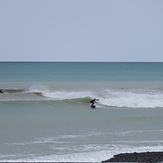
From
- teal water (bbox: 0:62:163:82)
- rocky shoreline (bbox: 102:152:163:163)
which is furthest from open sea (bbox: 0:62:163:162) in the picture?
teal water (bbox: 0:62:163:82)

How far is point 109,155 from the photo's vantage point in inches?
502

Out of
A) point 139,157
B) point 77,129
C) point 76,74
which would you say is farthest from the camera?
point 76,74

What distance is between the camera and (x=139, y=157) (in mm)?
12148

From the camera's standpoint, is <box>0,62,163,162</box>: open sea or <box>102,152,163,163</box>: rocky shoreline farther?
<box>0,62,163,162</box>: open sea

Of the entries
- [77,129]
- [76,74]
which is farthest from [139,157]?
[76,74]

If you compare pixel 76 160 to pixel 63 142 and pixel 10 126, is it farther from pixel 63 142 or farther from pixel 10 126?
pixel 10 126

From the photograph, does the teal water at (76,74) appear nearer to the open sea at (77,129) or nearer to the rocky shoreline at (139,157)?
the open sea at (77,129)

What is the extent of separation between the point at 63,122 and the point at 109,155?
6219 mm

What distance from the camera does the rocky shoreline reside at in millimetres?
11822

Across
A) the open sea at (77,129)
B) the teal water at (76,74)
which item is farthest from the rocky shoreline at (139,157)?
the teal water at (76,74)

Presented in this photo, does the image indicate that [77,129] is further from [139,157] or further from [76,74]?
[76,74]

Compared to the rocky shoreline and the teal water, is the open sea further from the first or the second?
the teal water

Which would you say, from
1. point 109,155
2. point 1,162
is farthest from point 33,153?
point 109,155

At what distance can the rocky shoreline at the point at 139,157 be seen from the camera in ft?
38.8
